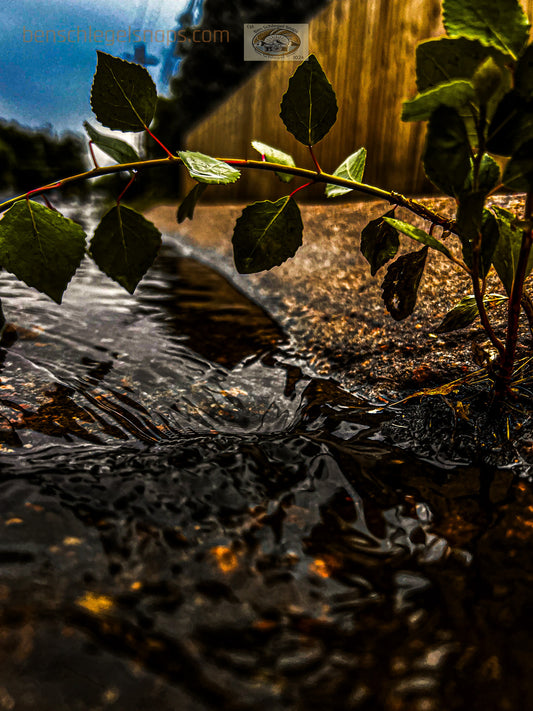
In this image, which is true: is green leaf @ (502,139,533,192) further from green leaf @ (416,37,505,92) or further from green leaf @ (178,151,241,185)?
green leaf @ (178,151,241,185)

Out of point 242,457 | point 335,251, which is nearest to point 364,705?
point 242,457

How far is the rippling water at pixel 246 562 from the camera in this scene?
13.9 inches

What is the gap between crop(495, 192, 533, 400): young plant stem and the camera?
53 centimetres

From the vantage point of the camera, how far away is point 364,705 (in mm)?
340

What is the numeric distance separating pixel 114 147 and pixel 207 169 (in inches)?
6.8

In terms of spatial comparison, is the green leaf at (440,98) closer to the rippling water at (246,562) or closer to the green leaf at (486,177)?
the green leaf at (486,177)

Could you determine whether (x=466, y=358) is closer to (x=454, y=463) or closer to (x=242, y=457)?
(x=454, y=463)

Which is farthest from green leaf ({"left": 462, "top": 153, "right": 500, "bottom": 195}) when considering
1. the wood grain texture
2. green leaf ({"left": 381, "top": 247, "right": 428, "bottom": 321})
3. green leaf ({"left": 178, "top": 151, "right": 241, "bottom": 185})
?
the wood grain texture

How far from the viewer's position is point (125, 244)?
25.7 inches

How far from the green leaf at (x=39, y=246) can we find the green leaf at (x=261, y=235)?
23 centimetres

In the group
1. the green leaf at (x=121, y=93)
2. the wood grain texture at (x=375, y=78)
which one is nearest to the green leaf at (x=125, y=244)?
the green leaf at (x=121, y=93)

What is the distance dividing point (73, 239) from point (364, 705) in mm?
629

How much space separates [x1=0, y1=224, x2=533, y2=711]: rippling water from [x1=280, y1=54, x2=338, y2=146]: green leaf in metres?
0.45

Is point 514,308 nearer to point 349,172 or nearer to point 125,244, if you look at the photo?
point 349,172
